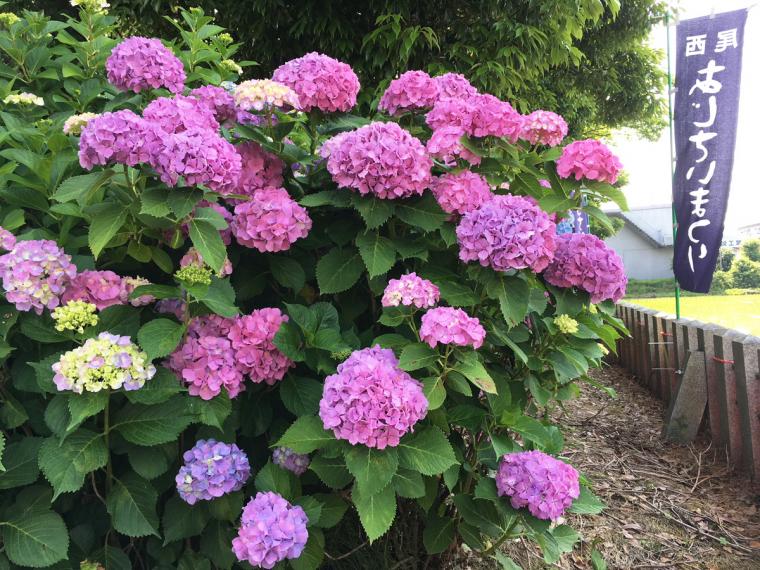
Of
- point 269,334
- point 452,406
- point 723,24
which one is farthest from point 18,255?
point 723,24

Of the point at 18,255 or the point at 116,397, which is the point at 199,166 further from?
the point at 116,397

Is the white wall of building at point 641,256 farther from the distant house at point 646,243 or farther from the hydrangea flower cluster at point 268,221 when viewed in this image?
the hydrangea flower cluster at point 268,221

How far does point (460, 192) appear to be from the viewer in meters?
1.36

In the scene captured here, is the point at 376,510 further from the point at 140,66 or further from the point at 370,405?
the point at 140,66

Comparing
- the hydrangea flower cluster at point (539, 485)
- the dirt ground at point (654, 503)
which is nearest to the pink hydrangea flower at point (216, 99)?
the hydrangea flower cluster at point (539, 485)

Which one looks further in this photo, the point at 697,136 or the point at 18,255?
the point at 697,136

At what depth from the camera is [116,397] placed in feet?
3.93

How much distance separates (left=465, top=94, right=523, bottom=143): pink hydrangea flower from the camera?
141 centimetres

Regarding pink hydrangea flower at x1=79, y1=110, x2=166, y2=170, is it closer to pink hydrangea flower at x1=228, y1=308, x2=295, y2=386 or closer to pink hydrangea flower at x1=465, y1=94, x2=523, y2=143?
pink hydrangea flower at x1=228, y1=308, x2=295, y2=386

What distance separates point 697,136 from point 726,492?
2.69 metres

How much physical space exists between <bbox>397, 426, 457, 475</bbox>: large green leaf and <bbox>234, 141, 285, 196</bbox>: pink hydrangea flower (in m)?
0.75

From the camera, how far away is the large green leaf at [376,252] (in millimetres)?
1270

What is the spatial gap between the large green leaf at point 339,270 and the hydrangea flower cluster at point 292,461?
0.40 m

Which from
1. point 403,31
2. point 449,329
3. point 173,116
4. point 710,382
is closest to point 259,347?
point 449,329
